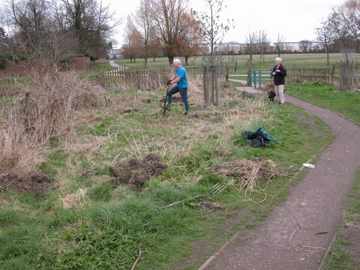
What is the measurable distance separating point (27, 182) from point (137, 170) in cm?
169

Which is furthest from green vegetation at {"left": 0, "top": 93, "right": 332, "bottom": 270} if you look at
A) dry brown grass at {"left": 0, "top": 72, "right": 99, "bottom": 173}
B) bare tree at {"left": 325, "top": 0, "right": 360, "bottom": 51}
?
bare tree at {"left": 325, "top": 0, "right": 360, "bottom": 51}

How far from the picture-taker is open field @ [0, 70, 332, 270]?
3922 millimetres

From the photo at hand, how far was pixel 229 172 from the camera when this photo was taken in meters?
6.26

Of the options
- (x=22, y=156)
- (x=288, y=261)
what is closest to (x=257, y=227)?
(x=288, y=261)

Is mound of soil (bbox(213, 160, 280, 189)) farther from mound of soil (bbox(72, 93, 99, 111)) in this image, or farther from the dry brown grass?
mound of soil (bbox(72, 93, 99, 111))

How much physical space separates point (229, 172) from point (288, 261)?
2.59 m

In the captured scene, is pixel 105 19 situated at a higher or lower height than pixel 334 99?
higher

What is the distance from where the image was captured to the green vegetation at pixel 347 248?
364 centimetres

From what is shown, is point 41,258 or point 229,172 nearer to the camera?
point 41,258

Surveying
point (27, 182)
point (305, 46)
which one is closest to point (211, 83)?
point (27, 182)

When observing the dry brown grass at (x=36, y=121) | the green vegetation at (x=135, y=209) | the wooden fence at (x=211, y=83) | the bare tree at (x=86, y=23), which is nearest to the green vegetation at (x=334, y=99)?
the wooden fence at (x=211, y=83)

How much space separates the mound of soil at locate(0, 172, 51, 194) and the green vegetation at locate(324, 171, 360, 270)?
402 cm

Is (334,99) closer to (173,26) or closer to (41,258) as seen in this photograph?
(41,258)

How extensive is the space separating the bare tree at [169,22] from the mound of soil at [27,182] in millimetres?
43772
